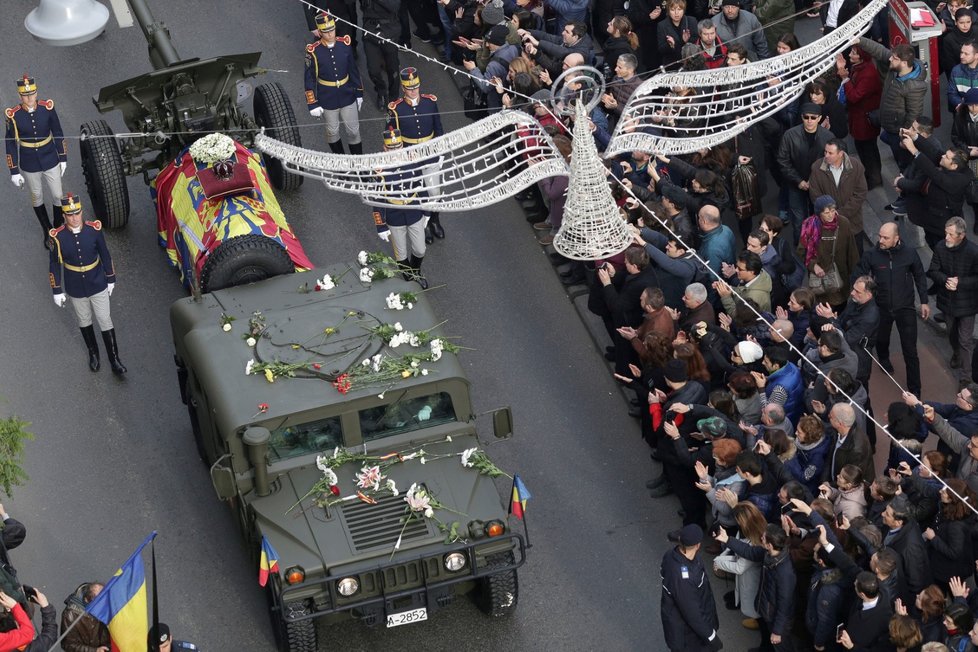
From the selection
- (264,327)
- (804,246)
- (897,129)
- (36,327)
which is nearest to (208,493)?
(264,327)

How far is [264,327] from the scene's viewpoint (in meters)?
15.2

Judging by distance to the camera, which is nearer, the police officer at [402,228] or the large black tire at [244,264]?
the large black tire at [244,264]

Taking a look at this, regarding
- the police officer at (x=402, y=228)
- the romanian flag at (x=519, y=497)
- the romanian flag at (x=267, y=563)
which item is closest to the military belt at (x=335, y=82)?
the police officer at (x=402, y=228)

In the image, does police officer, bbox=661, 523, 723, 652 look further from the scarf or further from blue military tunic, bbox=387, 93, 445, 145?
blue military tunic, bbox=387, 93, 445, 145

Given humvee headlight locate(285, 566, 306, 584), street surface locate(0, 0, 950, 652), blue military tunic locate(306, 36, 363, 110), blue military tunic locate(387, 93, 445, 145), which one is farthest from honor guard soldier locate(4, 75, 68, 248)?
humvee headlight locate(285, 566, 306, 584)

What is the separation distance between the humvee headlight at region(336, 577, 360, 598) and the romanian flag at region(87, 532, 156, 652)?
1.49 m

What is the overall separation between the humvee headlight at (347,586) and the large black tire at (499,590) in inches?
40.5

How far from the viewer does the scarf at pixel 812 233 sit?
16250mm

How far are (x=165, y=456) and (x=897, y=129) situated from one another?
7.11 m

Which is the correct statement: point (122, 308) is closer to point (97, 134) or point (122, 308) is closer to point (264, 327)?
point (97, 134)

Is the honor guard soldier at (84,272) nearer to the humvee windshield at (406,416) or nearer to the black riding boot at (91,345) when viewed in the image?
the black riding boot at (91,345)

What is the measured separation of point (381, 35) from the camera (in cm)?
2062

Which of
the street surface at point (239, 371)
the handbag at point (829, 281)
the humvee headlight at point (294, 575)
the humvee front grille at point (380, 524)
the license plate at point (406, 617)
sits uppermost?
the humvee headlight at point (294, 575)

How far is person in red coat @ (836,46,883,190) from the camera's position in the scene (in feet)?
59.0
